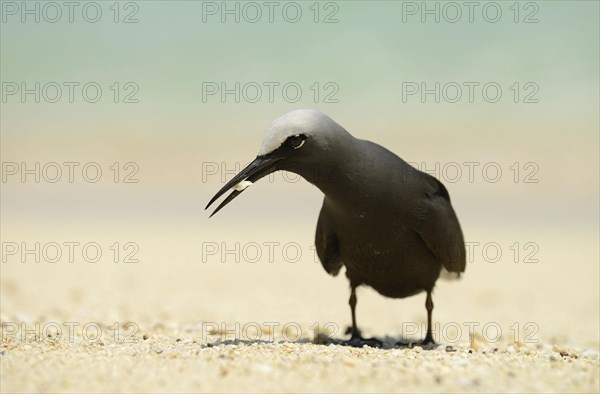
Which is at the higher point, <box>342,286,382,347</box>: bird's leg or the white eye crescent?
the white eye crescent

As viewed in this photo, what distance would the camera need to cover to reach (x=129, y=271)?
53.4 feet

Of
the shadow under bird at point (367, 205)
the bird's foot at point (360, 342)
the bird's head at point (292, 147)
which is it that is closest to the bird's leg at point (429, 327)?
the shadow under bird at point (367, 205)

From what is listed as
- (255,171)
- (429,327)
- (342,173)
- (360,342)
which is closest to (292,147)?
(255,171)

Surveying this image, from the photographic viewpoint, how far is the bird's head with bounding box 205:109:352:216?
20.1 feet

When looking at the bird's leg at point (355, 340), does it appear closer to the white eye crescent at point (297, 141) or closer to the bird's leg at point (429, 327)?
the bird's leg at point (429, 327)

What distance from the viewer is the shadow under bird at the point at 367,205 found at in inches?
245

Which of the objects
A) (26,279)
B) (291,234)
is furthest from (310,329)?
(291,234)

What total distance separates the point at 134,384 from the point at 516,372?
247 cm

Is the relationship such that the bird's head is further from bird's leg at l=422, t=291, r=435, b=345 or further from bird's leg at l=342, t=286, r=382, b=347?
bird's leg at l=422, t=291, r=435, b=345

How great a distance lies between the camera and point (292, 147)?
6219 millimetres

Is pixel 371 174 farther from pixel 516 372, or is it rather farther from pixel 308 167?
pixel 516 372

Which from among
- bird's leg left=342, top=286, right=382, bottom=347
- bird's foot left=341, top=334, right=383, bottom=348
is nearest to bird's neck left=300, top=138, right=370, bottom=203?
bird's leg left=342, top=286, right=382, bottom=347

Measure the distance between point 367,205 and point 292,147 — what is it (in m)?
0.89

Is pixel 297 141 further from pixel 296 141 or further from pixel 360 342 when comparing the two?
pixel 360 342
